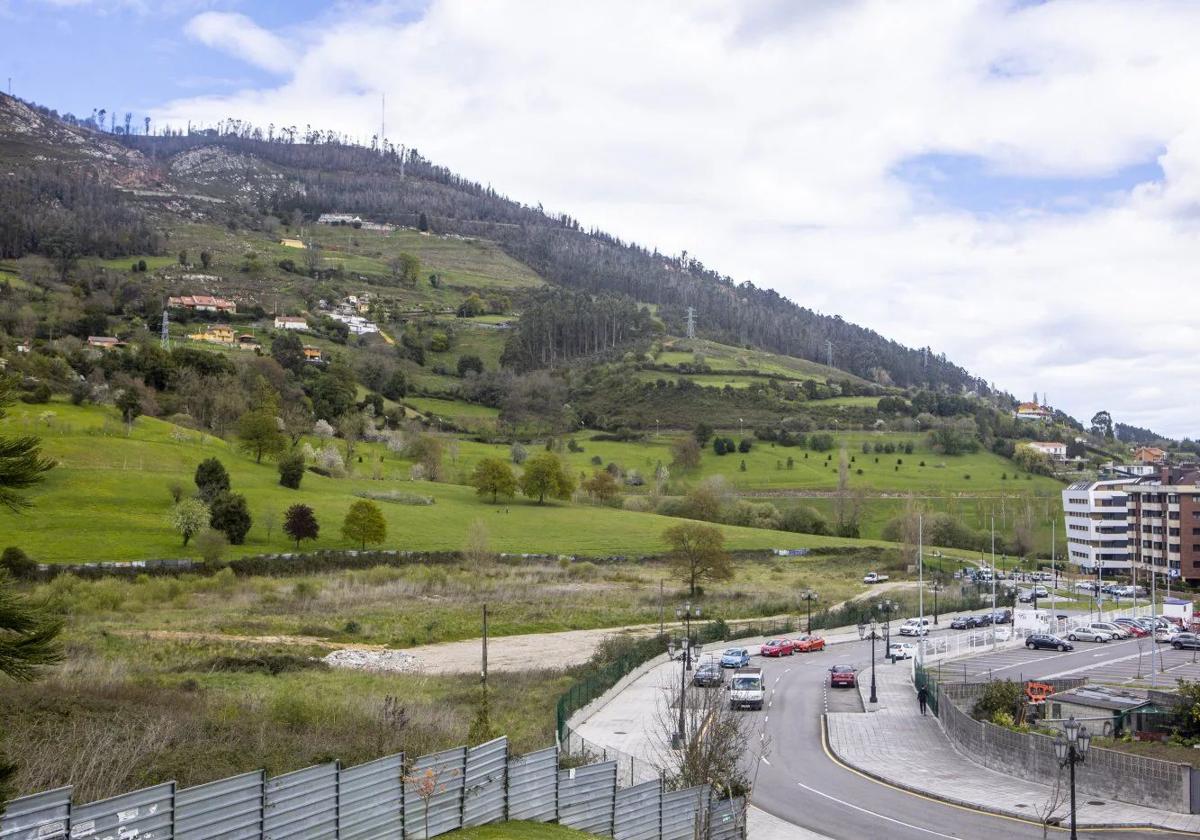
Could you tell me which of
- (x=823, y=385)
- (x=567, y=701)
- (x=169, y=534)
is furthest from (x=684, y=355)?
(x=567, y=701)

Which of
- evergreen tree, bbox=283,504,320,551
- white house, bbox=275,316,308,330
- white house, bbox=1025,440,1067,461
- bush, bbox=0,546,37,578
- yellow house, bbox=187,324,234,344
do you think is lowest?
bush, bbox=0,546,37,578

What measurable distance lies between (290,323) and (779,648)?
452 ft

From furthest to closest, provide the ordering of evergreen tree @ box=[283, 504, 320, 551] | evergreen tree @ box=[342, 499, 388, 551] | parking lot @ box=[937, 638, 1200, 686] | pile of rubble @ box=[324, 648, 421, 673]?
1. evergreen tree @ box=[342, 499, 388, 551]
2. evergreen tree @ box=[283, 504, 320, 551]
3. pile of rubble @ box=[324, 648, 421, 673]
4. parking lot @ box=[937, 638, 1200, 686]

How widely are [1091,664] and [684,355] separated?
147 metres

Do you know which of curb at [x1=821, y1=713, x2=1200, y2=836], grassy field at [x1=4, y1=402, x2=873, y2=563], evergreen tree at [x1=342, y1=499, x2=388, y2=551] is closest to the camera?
curb at [x1=821, y1=713, x2=1200, y2=836]

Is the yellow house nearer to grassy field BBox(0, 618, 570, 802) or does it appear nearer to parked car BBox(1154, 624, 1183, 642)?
grassy field BBox(0, 618, 570, 802)

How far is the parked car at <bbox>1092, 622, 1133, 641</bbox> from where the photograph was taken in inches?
2249

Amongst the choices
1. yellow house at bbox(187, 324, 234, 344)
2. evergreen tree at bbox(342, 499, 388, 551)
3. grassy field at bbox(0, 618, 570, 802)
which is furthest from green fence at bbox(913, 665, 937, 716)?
yellow house at bbox(187, 324, 234, 344)

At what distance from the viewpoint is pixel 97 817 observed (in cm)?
1237

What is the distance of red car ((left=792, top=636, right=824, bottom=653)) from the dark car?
34.7 ft

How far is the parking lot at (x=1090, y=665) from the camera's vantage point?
42.6 m

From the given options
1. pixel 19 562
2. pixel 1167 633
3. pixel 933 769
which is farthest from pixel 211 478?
pixel 1167 633

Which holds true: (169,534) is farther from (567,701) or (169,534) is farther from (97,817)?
(97,817)

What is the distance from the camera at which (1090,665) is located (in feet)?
154
